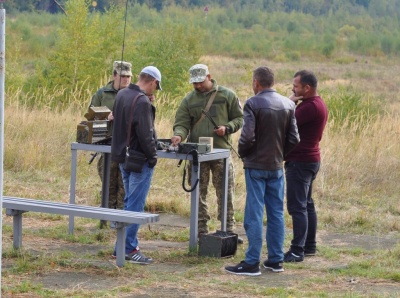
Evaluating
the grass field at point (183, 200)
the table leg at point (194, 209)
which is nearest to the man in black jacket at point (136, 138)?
the grass field at point (183, 200)

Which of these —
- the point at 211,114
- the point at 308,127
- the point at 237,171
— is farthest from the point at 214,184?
the point at 237,171

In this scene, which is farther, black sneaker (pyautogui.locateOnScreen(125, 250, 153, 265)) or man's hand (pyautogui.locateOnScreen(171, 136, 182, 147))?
man's hand (pyautogui.locateOnScreen(171, 136, 182, 147))

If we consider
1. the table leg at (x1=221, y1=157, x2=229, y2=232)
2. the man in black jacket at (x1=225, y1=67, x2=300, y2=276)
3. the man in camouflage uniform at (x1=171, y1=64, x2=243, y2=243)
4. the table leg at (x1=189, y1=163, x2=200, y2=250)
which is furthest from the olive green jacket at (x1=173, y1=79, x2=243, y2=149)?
the man in black jacket at (x1=225, y1=67, x2=300, y2=276)

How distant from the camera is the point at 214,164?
896 cm

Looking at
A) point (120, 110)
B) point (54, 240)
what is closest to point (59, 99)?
point (54, 240)

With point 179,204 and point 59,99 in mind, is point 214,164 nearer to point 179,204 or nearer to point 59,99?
point 179,204

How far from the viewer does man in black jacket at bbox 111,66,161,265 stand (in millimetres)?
7637

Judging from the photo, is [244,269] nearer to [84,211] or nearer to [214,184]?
[84,211]

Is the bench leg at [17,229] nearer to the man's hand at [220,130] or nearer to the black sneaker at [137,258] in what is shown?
the black sneaker at [137,258]

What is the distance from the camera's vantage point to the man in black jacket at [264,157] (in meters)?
7.47

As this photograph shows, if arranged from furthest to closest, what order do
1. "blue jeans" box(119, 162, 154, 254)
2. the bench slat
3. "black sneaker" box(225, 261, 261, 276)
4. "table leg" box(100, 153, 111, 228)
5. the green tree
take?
1. the green tree
2. "table leg" box(100, 153, 111, 228)
3. "blue jeans" box(119, 162, 154, 254)
4. "black sneaker" box(225, 261, 261, 276)
5. the bench slat

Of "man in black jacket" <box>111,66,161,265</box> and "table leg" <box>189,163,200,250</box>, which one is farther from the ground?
"man in black jacket" <box>111,66,161,265</box>

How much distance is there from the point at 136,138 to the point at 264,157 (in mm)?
1113

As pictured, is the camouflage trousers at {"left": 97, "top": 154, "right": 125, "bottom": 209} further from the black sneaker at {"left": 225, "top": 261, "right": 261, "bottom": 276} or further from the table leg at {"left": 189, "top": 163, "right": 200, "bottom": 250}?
the black sneaker at {"left": 225, "top": 261, "right": 261, "bottom": 276}
